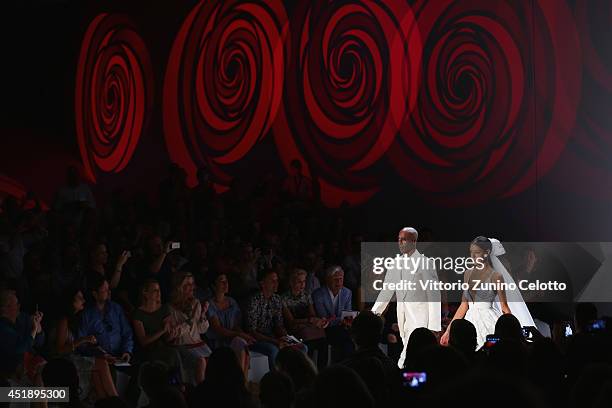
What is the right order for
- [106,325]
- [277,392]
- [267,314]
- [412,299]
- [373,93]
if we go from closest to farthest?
1. [277,392]
2. [106,325]
3. [412,299]
4. [267,314]
5. [373,93]

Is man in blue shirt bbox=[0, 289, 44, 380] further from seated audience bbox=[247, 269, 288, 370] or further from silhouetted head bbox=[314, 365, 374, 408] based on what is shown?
silhouetted head bbox=[314, 365, 374, 408]

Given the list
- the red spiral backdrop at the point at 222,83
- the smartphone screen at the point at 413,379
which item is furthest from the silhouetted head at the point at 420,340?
the red spiral backdrop at the point at 222,83

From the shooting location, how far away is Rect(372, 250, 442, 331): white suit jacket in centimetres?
779

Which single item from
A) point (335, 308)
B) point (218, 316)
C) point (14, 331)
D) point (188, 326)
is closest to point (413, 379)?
point (14, 331)

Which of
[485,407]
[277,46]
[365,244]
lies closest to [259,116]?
[277,46]

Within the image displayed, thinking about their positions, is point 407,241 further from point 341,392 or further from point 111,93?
point 111,93

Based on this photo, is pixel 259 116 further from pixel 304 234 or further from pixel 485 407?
pixel 485 407

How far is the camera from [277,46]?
11.5 m

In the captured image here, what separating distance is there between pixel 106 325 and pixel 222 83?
5607 mm

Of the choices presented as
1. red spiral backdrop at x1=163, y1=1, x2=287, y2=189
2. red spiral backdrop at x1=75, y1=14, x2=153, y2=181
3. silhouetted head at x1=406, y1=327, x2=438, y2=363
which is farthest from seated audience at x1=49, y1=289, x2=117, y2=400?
red spiral backdrop at x1=75, y1=14, x2=153, y2=181

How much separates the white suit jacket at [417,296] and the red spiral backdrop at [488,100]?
9.08ft

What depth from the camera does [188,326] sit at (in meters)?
7.16

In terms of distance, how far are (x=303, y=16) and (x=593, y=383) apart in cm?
853

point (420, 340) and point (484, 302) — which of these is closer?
point (420, 340)
